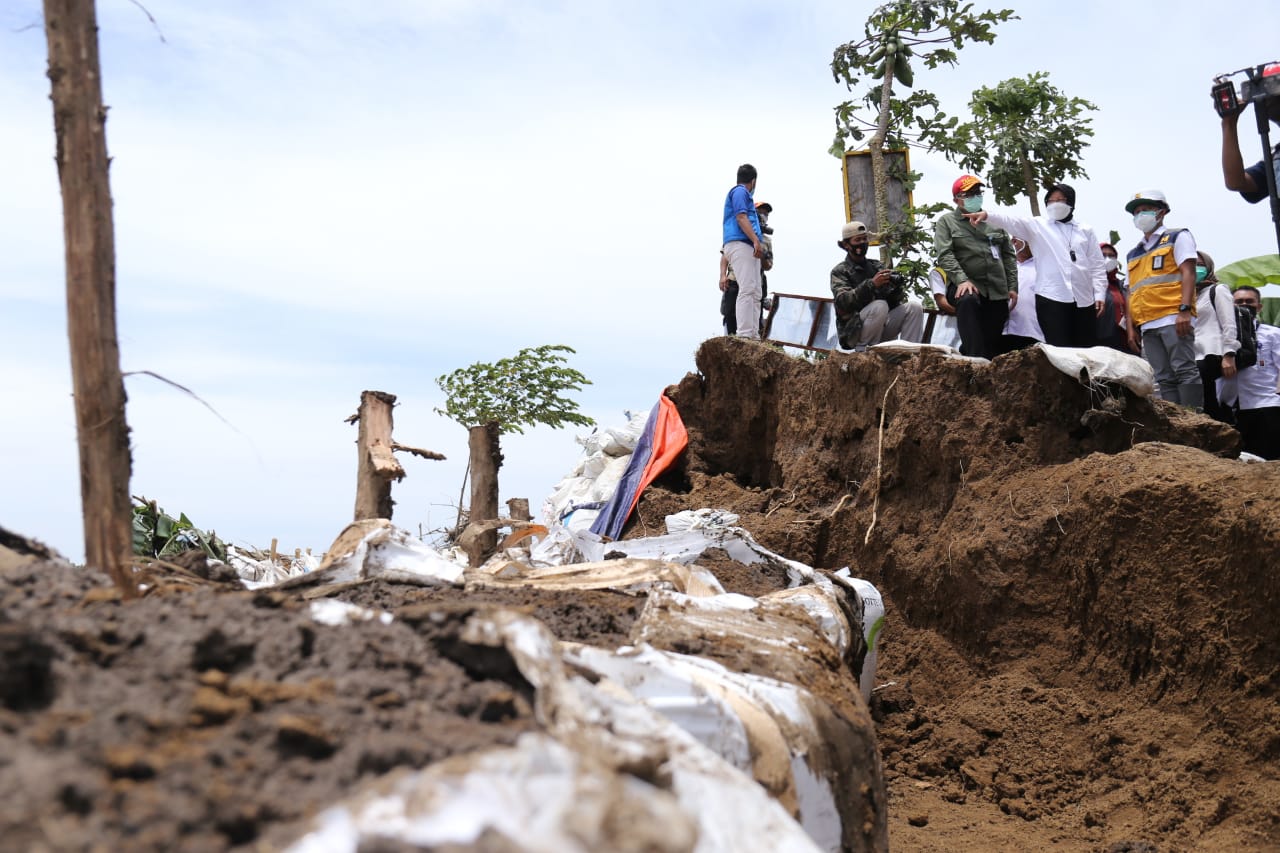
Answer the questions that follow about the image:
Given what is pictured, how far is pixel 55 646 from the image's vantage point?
1839mm

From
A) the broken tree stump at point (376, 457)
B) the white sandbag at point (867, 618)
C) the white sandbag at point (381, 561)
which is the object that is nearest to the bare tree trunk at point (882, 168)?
the broken tree stump at point (376, 457)

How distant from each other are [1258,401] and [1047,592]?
7.74 ft

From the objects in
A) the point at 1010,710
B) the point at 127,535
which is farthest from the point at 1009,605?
the point at 127,535

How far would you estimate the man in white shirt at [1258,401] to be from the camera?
707 cm

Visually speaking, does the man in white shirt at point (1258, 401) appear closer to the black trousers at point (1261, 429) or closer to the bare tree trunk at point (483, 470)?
the black trousers at point (1261, 429)

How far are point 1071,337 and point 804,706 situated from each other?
5.32m

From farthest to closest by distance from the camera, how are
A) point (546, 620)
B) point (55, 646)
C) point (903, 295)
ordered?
point (903, 295) → point (546, 620) → point (55, 646)

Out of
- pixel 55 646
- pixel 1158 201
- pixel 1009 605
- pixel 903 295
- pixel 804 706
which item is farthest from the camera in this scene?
pixel 903 295

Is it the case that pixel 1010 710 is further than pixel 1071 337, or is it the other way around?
pixel 1071 337

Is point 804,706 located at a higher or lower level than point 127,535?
lower

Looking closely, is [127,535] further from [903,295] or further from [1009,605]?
[903,295]

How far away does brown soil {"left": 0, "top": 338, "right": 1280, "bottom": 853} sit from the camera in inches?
61.6

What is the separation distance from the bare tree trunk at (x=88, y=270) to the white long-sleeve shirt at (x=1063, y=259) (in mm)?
5488

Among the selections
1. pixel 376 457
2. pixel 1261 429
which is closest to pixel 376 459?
pixel 376 457
